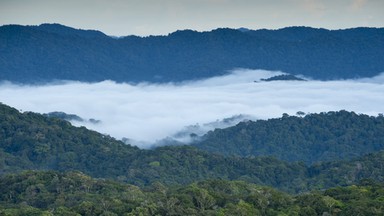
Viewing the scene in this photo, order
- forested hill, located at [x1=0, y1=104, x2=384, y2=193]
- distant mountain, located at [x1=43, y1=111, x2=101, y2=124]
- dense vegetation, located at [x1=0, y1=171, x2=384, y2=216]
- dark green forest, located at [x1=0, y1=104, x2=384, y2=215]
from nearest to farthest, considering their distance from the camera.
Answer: dense vegetation, located at [x1=0, y1=171, x2=384, y2=216], dark green forest, located at [x1=0, y1=104, x2=384, y2=215], forested hill, located at [x1=0, y1=104, x2=384, y2=193], distant mountain, located at [x1=43, y1=111, x2=101, y2=124]

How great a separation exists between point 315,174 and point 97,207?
41.0 metres

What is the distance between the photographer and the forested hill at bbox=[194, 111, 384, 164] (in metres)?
117

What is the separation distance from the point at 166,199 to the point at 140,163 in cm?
3543

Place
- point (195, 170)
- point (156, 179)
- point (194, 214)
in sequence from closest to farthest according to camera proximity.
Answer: point (194, 214), point (156, 179), point (195, 170)

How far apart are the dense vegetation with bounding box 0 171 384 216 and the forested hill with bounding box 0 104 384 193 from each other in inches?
795

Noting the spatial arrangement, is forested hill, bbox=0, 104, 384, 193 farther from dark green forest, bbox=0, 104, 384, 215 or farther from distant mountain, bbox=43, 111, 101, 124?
distant mountain, bbox=43, 111, 101, 124

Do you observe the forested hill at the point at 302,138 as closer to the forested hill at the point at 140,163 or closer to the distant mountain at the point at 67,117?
the forested hill at the point at 140,163

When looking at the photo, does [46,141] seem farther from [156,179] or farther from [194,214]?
[194,214]

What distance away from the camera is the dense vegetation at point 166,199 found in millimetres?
43781

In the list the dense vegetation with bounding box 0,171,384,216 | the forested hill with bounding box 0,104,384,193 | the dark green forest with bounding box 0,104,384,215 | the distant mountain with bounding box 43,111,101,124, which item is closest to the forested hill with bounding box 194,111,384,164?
the dark green forest with bounding box 0,104,384,215

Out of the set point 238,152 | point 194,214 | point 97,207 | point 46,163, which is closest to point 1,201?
point 97,207

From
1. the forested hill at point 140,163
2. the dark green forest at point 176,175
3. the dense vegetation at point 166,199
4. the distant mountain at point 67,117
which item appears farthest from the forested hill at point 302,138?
the dense vegetation at point 166,199

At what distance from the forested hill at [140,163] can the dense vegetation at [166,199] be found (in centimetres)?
2018

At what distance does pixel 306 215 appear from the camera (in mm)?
44000
